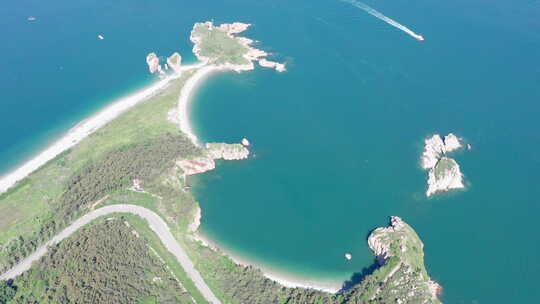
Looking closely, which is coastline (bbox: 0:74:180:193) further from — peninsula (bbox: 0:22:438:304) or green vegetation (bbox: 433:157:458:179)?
green vegetation (bbox: 433:157:458:179)

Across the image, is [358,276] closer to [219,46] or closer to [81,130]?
[81,130]

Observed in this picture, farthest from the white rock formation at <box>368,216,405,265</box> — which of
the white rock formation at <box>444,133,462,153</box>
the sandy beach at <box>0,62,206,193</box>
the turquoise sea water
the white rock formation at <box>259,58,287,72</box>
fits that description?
the white rock formation at <box>259,58,287,72</box>

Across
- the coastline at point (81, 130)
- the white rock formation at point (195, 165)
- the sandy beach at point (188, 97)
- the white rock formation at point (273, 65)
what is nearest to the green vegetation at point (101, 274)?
the white rock formation at point (195, 165)

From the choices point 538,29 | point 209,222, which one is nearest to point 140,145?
point 209,222

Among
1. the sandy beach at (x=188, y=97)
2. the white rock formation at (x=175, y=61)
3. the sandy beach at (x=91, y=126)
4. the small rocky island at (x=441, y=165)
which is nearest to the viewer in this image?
the small rocky island at (x=441, y=165)

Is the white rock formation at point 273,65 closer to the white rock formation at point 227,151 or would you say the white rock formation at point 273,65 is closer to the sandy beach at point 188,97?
the sandy beach at point 188,97
